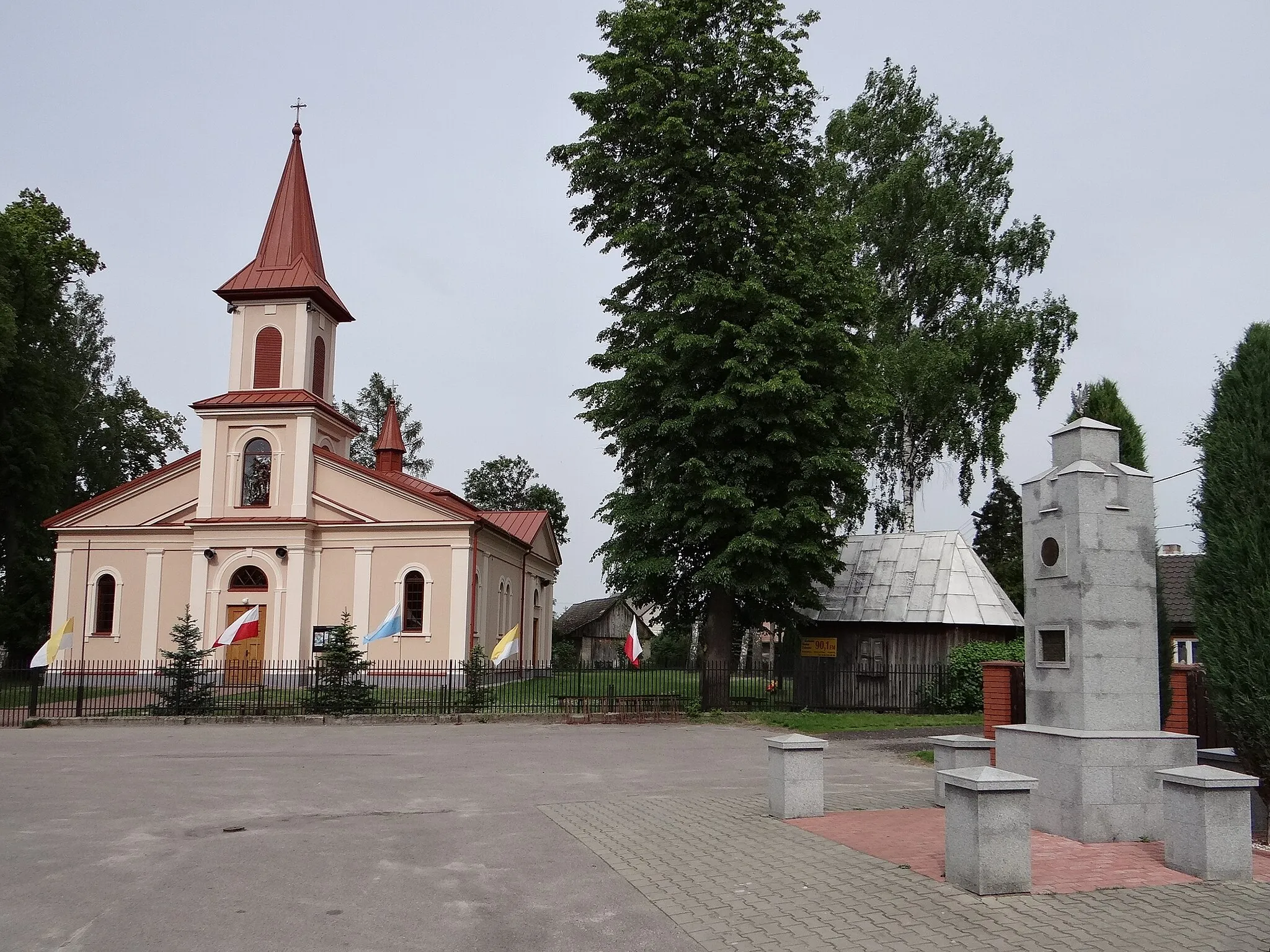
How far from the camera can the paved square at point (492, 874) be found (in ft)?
21.0

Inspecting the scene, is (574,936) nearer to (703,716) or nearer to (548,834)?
(548,834)

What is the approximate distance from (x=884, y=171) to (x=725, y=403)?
51.0 ft

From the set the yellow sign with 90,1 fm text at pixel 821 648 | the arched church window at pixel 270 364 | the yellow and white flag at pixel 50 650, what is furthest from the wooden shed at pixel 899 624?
the arched church window at pixel 270 364

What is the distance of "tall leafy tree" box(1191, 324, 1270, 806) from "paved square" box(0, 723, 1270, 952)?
5.29ft

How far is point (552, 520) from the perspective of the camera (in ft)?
235

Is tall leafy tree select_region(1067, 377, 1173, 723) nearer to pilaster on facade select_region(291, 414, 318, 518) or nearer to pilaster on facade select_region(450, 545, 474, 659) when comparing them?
pilaster on facade select_region(450, 545, 474, 659)

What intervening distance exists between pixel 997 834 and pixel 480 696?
16.8 meters

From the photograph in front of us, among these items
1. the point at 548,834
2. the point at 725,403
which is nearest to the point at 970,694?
the point at 725,403

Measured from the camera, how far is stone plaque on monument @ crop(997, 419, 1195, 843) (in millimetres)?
8984

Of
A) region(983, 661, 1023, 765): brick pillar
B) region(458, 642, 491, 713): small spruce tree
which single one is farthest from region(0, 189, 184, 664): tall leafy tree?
region(983, 661, 1023, 765): brick pillar

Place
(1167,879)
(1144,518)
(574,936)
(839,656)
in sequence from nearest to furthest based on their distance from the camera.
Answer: (574,936) < (1167,879) < (1144,518) < (839,656)

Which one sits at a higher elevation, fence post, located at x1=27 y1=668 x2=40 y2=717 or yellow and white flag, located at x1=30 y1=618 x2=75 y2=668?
yellow and white flag, located at x1=30 y1=618 x2=75 y2=668

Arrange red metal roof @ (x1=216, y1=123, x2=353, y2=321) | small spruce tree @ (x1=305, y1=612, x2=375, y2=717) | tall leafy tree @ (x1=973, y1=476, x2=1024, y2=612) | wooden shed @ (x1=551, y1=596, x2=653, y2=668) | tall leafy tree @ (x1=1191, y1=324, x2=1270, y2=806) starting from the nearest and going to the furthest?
1. tall leafy tree @ (x1=1191, y1=324, x2=1270, y2=806)
2. small spruce tree @ (x1=305, y1=612, x2=375, y2=717)
3. red metal roof @ (x1=216, y1=123, x2=353, y2=321)
4. tall leafy tree @ (x1=973, y1=476, x2=1024, y2=612)
5. wooden shed @ (x1=551, y1=596, x2=653, y2=668)

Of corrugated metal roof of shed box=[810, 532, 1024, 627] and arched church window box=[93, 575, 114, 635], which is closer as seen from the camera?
corrugated metal roof of shed box=[810, 532, 1024, 627]
